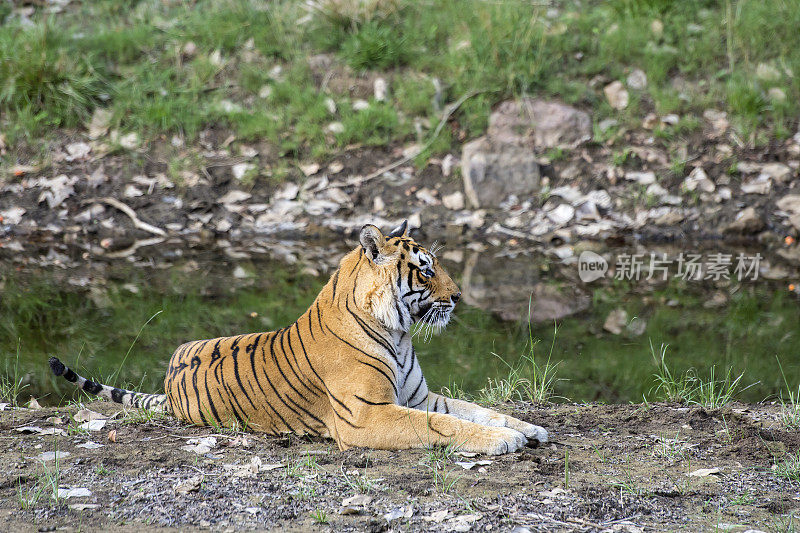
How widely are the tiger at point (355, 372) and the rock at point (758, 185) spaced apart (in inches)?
240

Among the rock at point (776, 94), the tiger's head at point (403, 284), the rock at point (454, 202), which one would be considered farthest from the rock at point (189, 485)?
the rock at point (776, 94)

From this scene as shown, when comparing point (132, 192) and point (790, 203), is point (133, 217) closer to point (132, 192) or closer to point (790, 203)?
point (132, 192)

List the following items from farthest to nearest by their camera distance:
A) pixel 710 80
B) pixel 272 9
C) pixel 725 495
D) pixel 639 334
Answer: pixel 272 9 < pixel 710 80 < pixel 639 334 < pixel 725 495

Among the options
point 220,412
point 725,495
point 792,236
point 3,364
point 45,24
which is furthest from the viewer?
point 45,24

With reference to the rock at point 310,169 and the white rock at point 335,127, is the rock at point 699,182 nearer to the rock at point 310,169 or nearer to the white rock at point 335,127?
the white rock at point 335,127

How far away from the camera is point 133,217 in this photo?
31.7 feet

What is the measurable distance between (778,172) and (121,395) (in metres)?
7.43

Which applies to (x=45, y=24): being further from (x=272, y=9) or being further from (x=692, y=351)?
(x=692, y=351)

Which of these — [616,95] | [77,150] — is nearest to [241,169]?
[77,150]

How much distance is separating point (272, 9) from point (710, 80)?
5890 millimetres

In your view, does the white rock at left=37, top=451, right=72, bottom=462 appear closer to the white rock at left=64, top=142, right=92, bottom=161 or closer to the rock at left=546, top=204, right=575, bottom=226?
the rock at left=546, top=204, right=575, bottom=226

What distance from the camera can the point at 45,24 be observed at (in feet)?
35.6

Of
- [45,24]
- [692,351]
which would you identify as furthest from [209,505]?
[45,24]

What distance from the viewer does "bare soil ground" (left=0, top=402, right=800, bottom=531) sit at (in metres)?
3.00
